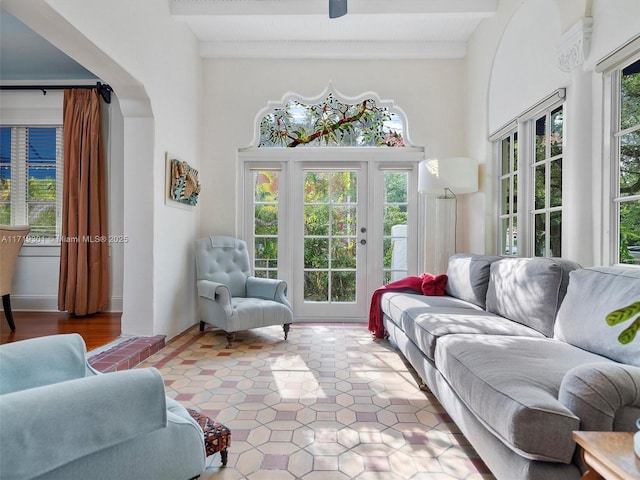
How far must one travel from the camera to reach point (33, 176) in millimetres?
4348

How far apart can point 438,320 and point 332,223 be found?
232 centimetres

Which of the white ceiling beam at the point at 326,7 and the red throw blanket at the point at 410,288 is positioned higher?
the white ceiling beam at the point at 326,7

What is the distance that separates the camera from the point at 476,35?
391 cm

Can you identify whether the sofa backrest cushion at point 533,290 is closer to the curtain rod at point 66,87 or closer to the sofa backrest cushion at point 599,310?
the sofa backrest cushion at point 599,310

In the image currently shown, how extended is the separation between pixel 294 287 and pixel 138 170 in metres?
2.12

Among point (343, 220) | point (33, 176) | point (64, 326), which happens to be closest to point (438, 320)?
point (343, 220)

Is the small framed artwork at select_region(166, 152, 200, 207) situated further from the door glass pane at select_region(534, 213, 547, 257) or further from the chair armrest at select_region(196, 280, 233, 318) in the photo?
the door glass pane at select_region(534, 213, 547, 257)

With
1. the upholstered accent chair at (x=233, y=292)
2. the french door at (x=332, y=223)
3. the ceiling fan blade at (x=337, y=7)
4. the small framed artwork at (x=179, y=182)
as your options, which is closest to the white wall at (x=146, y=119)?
the small framed artwork at (x=179, y=182)

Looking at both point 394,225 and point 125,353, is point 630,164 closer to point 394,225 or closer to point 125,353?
point 394,225

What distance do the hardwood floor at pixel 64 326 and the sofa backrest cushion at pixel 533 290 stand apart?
118 inches

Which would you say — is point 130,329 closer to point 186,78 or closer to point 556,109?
point 186,78

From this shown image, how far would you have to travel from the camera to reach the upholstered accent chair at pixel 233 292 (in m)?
3.32

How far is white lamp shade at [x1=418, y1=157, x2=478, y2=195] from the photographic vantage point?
3.51m

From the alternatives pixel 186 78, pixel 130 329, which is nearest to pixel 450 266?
pixel 130 329
